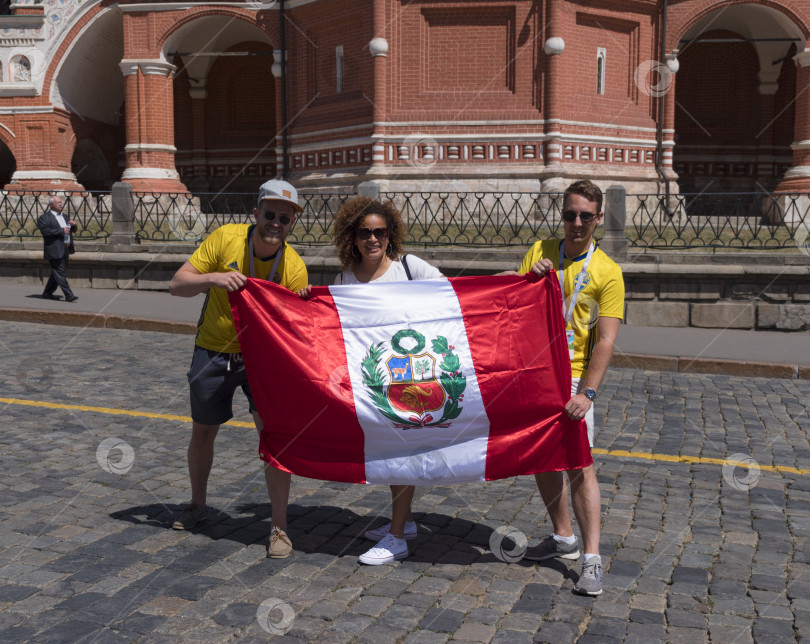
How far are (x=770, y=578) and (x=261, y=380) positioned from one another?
2763mm

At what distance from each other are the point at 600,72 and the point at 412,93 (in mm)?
5135

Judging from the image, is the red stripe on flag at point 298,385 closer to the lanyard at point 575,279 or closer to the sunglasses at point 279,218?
the sunglasses at point 279,218

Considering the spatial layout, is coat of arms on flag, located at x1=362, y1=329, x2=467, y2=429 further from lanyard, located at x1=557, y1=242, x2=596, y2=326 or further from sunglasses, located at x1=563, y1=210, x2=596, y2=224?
sunglasses, located at x1=563, y1=210, x2=596, y2=224

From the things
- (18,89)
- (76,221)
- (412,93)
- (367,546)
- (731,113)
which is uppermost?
(18,89)

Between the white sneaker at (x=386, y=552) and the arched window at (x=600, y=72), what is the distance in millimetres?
20477

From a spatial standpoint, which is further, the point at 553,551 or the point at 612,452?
the point at 612,452

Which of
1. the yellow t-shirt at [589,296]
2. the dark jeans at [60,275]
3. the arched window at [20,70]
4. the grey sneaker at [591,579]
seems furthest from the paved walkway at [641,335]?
the arched window at [20,70]

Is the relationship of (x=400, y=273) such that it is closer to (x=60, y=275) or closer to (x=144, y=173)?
(x=60, y=275)

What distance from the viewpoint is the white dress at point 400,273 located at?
15.1 ft

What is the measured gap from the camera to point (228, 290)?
4.38 m

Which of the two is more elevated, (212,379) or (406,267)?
(406,267)

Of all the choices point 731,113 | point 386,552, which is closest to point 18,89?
point 731,113

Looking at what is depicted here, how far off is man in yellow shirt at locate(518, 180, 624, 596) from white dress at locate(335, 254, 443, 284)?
56 centimetres

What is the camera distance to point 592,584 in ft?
13.4
